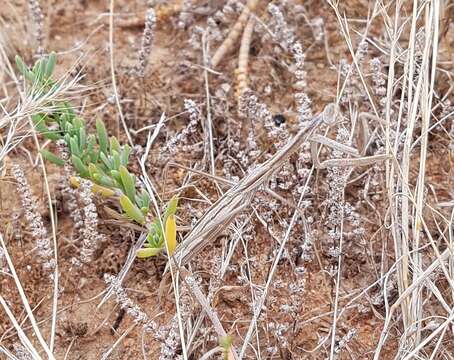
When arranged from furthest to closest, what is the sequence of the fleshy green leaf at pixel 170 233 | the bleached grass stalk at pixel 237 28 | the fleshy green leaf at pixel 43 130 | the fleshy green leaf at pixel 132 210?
the bleached grass stalk at pixel 237 28 → the fleshy green leaf at pixel 43 130 → the fleshy green leaf at pixel 132 210 → the fleshy green leaf at pixel 170 233

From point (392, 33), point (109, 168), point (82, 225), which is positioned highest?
point (392, 33)

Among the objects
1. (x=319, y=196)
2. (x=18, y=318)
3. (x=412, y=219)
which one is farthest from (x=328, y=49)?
(x=18, y=318)

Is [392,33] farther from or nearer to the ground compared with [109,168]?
farther from the ground

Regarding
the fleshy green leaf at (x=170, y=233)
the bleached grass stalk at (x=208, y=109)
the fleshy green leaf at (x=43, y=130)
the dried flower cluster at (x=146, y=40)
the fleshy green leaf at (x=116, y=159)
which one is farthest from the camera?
the dried flower cluster at (x=146, y=40)

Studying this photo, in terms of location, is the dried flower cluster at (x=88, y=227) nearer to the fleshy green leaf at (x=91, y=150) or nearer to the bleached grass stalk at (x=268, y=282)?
the fleshy green leaf at (x=91, y=150)

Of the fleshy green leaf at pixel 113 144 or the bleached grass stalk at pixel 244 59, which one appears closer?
the fleshy green leaf at pixel 113 144

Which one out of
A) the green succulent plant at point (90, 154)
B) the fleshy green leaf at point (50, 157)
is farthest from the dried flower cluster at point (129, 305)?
the fleshy green leaf at point (50, 157)

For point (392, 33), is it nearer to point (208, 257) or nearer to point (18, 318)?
point (208, 257)

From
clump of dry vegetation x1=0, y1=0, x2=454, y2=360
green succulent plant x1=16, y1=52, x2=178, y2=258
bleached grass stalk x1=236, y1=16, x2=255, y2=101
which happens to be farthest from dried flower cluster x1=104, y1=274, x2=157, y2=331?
bleached grass stalk x1=236, y1=16, x2=255, y2=101
